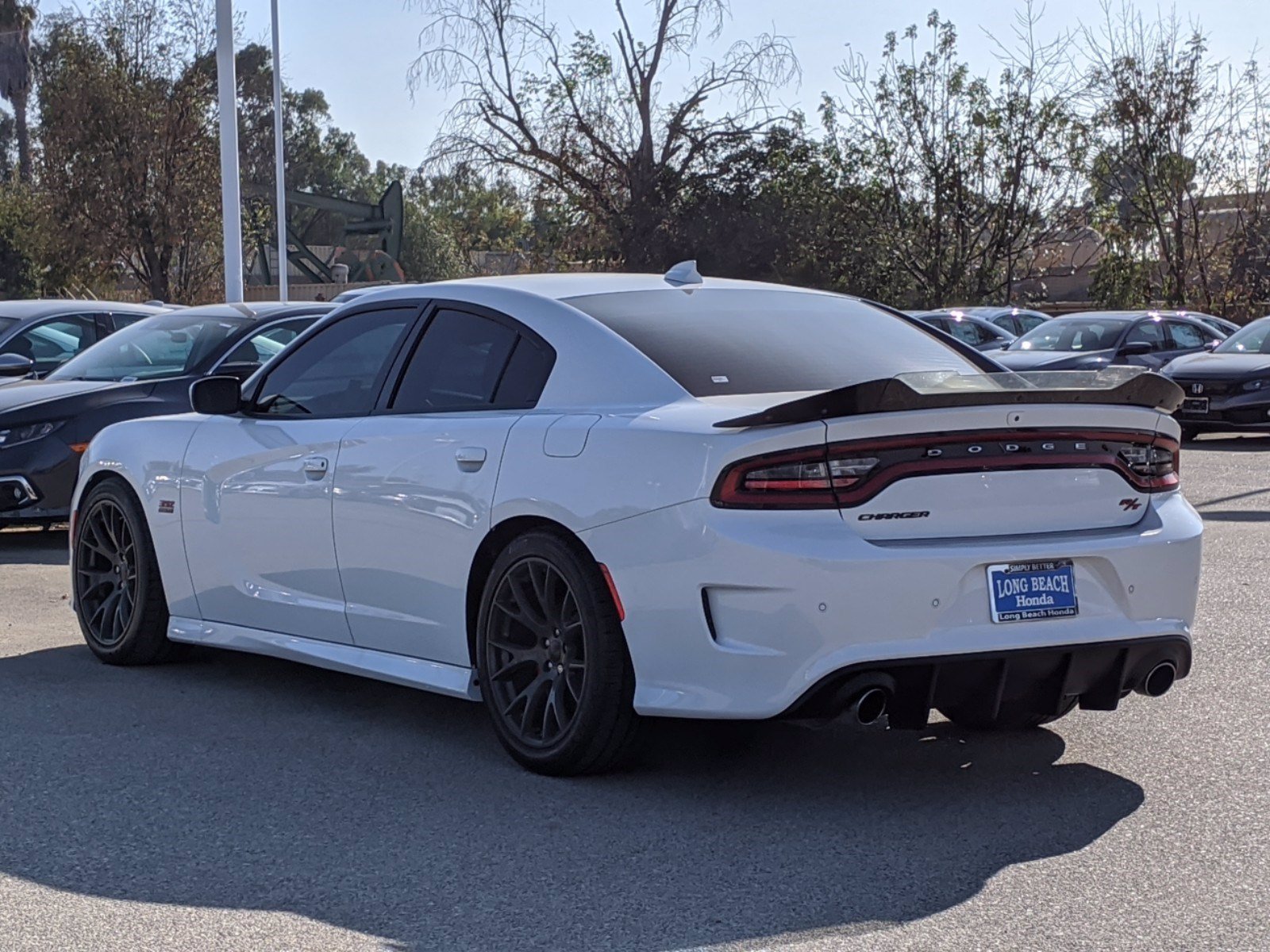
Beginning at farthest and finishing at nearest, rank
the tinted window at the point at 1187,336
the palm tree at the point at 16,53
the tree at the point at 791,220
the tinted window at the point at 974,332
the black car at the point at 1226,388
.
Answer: the palm tree at the point at 16,53 < the tree at the point at 791,220 < the tinted window at the point at 974,332 < the tinted window at the point at 1187,336 < the black car at the point at 1226,388

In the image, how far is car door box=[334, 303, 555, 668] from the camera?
18.3 feet

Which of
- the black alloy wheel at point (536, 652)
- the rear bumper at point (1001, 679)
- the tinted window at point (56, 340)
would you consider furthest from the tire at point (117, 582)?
the tinted window at point (56, 340)

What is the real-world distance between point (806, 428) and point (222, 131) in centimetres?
1790

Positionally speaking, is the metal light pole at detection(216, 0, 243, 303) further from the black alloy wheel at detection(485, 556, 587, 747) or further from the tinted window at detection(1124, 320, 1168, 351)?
A: the black alloy wheel at detection(485, 556, 587, 747)

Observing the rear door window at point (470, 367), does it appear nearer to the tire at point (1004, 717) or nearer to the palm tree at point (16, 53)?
the tire at point (1004, 717)

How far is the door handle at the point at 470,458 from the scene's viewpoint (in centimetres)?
552

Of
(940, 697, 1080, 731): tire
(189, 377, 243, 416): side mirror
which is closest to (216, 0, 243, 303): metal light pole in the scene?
(189, 377, 243, 416): side mirror

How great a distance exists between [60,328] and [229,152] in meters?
6.80

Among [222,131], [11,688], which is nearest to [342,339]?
[11,688]

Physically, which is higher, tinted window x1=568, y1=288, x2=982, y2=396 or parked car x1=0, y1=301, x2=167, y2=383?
tinted window x1=568, y1=288, x2=982, y2=396

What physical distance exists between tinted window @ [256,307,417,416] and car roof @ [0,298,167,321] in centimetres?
786

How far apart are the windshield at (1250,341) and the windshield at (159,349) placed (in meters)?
13.2

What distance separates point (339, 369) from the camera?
657 cm

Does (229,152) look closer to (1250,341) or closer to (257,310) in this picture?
(257,310)
